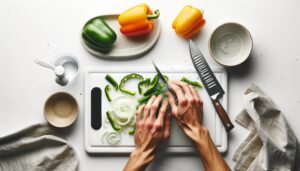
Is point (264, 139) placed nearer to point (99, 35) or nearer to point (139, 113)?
point (139, 113)

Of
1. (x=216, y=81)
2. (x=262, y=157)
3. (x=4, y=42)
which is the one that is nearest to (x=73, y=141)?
(x=4, y=42)

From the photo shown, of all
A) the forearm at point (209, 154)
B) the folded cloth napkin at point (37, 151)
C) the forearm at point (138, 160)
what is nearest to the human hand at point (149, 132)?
the forearm at point (138, 160)

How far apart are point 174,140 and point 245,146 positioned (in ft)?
0.76

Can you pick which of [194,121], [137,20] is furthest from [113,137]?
[137,20]

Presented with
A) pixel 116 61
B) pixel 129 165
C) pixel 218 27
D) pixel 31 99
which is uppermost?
pixel 218 27

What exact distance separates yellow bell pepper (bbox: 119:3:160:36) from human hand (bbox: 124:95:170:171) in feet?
A: 0.74

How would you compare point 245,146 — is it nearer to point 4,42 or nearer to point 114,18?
point 114,18

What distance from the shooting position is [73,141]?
1528mm

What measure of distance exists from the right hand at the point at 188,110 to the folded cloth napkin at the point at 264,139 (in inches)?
5.6

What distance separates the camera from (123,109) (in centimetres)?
150

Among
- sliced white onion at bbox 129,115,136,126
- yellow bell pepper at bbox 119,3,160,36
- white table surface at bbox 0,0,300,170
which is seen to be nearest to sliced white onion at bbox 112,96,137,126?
sliced white onion at bbox 129,115,136,126

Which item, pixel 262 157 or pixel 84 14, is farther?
pixel 84 14

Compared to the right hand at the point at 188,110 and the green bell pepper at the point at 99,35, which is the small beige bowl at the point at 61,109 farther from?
the right hand at the point at 188,110

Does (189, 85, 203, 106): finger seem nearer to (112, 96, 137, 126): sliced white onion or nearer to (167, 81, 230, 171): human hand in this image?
(167, 81, 230, 171): human hand
